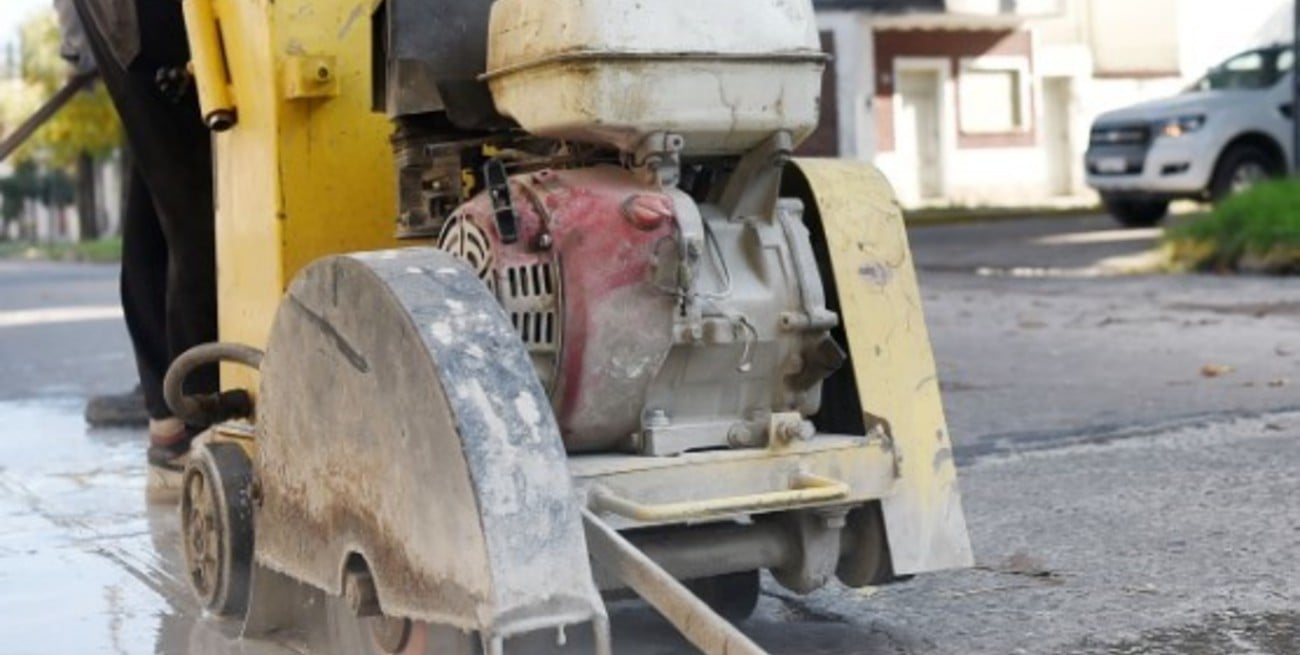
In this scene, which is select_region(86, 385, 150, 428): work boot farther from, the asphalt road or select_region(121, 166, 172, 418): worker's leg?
select_region(121, 166, 172, 418): worker's leg

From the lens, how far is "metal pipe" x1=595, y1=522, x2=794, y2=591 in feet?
12.2

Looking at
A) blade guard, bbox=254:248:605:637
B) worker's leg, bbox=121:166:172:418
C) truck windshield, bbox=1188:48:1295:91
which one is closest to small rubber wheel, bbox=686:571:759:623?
blade guard, bbox=254:248:605:637

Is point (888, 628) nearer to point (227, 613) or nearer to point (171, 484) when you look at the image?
point (227, 613)

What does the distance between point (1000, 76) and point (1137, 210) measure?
54.4ft

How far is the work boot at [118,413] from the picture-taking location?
8297 mm

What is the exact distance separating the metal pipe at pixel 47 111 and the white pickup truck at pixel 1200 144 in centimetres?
1403

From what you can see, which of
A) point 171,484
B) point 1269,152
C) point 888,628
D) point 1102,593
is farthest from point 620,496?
point 1269,152

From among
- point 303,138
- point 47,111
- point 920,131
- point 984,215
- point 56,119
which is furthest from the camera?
point 56,119

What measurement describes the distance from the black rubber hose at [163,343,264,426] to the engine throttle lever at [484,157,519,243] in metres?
0.81

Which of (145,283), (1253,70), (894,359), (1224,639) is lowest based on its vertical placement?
(1224,639)

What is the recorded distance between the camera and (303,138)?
4480 mm

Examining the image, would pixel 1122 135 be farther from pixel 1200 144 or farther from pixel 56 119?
pixel 56 119

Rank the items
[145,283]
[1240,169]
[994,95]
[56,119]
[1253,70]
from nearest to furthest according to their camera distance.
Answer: [145,283], [1240,169], [1253,70], [994,95], [56,119]

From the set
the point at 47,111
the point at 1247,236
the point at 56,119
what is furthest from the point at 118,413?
the point at 56,119
